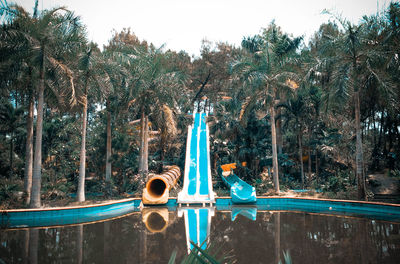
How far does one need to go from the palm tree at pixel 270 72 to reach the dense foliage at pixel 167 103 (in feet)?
0.20

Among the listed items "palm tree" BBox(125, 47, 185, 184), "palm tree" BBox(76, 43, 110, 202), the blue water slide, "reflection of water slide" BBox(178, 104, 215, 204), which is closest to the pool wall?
the blue water slide

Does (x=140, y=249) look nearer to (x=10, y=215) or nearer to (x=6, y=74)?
(x=10, y=215)

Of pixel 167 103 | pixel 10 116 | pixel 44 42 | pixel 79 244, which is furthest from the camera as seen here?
pixel 167 103

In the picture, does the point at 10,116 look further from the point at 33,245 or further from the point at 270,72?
the point at 270,72

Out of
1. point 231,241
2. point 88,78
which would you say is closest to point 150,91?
point 88,78

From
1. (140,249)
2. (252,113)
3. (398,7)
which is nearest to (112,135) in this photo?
(252,113)

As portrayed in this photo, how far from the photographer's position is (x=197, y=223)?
32.0 ft

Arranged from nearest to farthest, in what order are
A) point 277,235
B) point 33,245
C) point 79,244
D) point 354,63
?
point 33,245 → point 79,244 → point 277,235 → point 354,63

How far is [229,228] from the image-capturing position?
8766 mm

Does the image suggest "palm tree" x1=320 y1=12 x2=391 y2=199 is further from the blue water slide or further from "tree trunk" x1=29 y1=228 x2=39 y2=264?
"tree trunk" x1=29 y1=228 x2=39 y2=264

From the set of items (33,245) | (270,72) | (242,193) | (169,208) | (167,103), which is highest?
(270,72)

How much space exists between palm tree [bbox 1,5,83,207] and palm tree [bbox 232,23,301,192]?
8.80 meters

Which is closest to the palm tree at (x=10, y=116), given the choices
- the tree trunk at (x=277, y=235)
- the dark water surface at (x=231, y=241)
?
the dark water surface at (x=231, y=241)

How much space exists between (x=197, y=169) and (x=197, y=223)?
908cm
